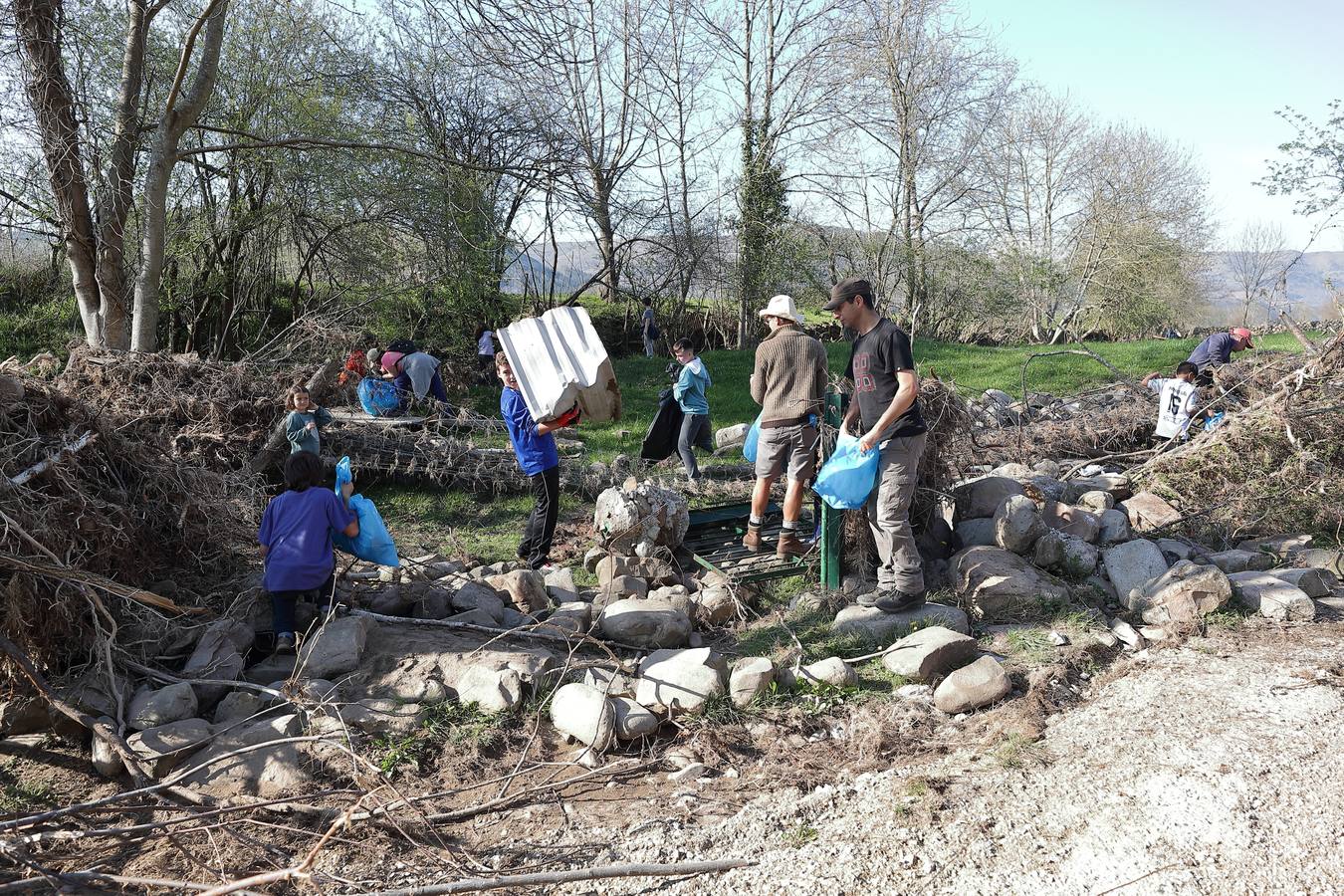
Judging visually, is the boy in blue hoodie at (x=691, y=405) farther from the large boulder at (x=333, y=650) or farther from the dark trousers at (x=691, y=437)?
the large boulder at (x=333, y=650)

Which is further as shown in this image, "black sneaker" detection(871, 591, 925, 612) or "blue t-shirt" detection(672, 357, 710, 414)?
"blue t-shirt" detection(672, 357, 710, 414)

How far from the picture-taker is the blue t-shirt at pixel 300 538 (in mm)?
4562

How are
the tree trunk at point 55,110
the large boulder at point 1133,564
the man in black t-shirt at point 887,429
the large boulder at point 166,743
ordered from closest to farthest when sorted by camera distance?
1. the large boulder at point 166,743
2. the man in black t-shirt at point 887,429
3. the large boulder at point 1133,564
4. the tree trunk at point 55,110

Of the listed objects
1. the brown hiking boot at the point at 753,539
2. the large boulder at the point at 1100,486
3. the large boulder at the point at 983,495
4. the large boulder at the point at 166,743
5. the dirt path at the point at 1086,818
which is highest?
the large boulder at the point at 983,495

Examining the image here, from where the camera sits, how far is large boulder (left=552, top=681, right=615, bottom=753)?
3.85m

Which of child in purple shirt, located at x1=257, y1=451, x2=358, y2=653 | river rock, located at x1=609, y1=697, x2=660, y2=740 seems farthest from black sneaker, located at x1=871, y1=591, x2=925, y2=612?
child in purple shirt, located at x1=257, y1=451, x2=358, y2=653

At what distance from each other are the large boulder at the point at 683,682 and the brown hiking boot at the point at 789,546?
65.9 inches

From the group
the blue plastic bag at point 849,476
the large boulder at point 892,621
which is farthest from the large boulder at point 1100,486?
the blue plastic bag at point 849,476

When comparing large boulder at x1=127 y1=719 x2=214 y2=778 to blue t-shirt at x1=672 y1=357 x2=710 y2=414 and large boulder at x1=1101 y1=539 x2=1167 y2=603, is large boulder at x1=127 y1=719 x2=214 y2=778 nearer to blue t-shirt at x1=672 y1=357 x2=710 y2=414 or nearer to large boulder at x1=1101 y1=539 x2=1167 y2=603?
large boulder at x1=1101 y1=539 x2=1167 y2=603

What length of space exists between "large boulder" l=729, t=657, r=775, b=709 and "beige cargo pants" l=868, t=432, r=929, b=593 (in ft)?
3.85

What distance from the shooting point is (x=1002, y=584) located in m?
5.21

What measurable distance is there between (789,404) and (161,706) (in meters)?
3.94

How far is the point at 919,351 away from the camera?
56.6 feet

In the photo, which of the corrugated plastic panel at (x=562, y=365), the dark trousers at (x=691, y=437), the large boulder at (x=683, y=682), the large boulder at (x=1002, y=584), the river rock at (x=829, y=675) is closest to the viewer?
the large boulder at (x=683, y=682)
